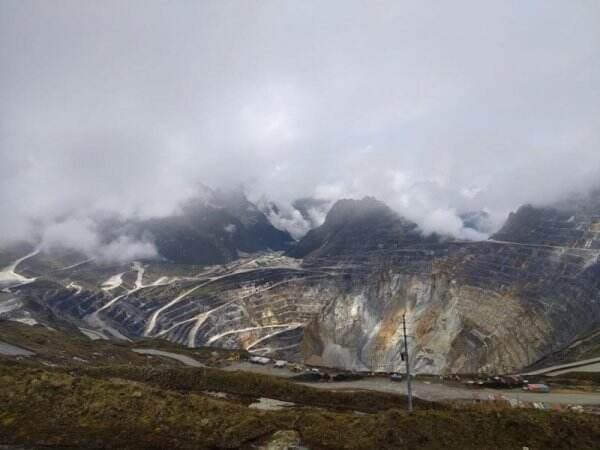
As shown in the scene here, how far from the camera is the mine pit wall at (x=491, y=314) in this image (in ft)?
464

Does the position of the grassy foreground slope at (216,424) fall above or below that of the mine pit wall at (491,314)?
below

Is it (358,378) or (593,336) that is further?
(593,336)

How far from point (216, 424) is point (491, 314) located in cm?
14882

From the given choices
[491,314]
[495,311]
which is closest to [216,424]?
[491,314]

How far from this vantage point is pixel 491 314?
6319 inches

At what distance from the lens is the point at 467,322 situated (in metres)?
164

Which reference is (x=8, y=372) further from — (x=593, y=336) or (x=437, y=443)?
(x=593, y=336)

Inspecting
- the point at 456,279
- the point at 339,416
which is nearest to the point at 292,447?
the point at 339,416

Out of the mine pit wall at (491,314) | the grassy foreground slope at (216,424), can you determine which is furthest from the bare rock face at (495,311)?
the grassy foreground slope at (216,424)

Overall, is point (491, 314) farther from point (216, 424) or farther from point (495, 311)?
Result: point (216, 424)

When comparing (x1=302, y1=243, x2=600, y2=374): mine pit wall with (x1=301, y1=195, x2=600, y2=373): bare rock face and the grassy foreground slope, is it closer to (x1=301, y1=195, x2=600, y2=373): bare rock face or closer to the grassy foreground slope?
(x1=301, y1=195, x2=600, y2=373): bare rock face

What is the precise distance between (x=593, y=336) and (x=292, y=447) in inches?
4540

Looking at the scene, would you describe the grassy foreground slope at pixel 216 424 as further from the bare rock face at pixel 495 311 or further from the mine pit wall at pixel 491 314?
the mine pit wall at pixel 491 314

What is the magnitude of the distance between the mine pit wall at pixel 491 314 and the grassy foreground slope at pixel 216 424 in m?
112
